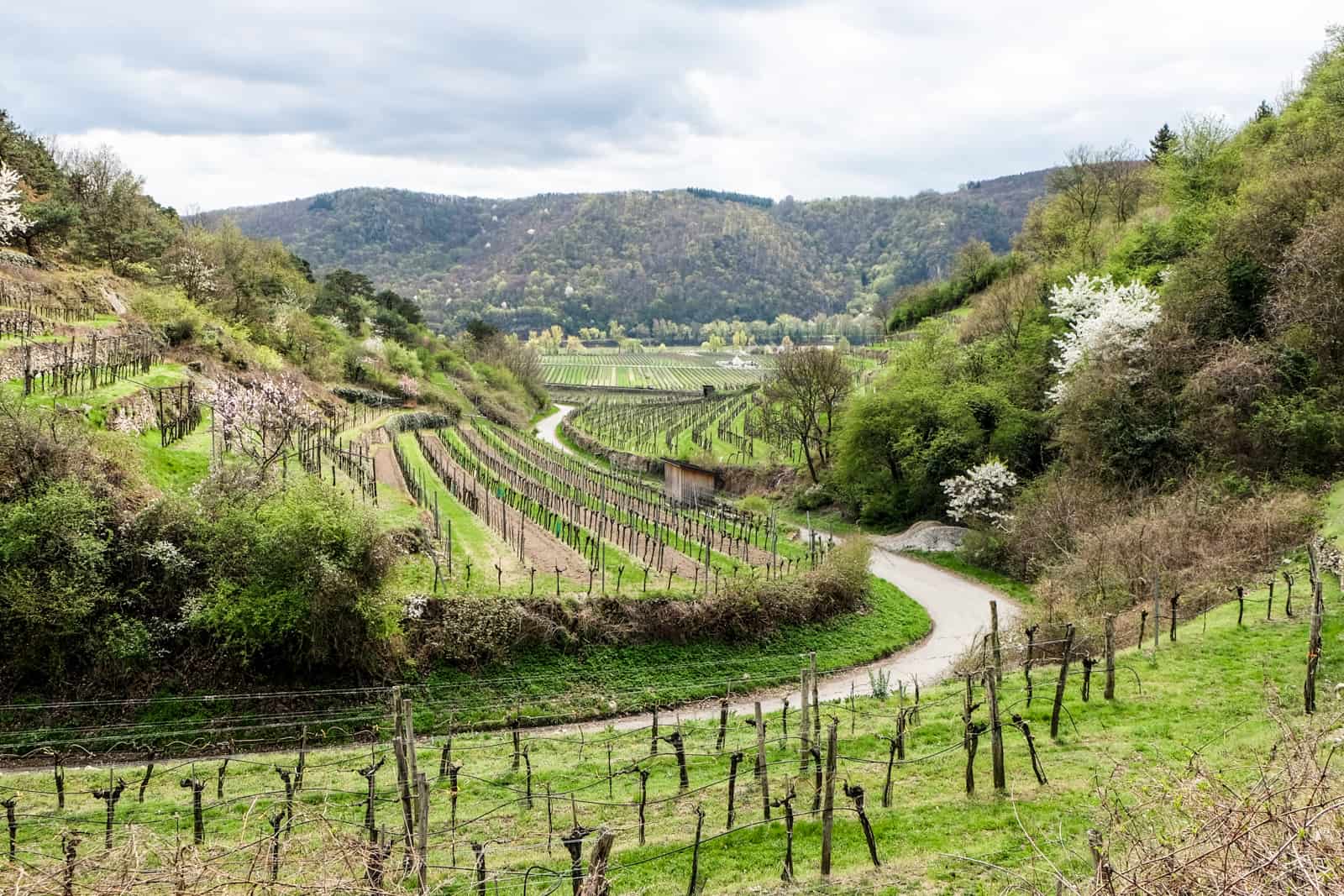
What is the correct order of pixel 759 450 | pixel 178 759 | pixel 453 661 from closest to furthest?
pixel 178 759 < pixel 453 661 < pixel 759 450

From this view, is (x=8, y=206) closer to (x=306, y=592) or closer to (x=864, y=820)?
(x=306, y=592)

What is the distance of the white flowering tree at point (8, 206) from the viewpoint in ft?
120

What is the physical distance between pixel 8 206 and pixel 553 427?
182 ft

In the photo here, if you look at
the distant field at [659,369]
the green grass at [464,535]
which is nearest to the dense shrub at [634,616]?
the green grass at [464,535]

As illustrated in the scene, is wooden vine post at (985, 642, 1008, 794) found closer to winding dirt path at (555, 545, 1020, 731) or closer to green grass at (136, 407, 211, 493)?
winding dirt path at (555, 545, 1020, 731)

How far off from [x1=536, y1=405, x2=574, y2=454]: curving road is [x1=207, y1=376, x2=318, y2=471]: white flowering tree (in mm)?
35713

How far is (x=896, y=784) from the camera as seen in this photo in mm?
12805

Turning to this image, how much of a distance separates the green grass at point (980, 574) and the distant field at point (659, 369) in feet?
233

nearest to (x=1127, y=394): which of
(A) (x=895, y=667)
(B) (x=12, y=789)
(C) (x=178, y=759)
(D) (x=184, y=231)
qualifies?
(A) (x=895, y=667)

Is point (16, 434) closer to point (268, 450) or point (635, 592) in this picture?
point (268, 450)

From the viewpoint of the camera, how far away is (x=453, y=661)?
838 inches

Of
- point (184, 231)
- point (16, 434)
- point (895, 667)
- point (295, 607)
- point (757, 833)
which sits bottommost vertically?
point (895, 667)

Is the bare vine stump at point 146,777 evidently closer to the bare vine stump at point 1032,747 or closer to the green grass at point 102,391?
the green grass at point 102,391

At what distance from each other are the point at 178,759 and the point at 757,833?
13122 millimetres
